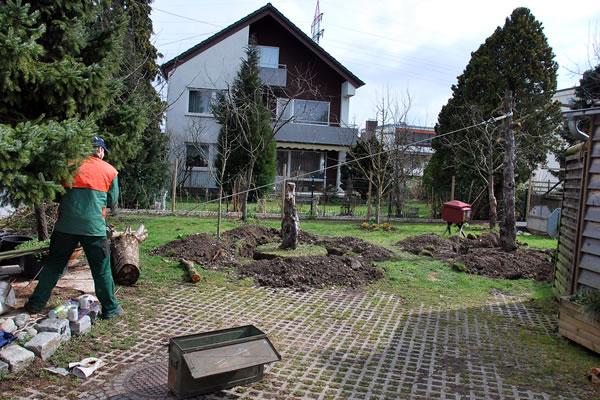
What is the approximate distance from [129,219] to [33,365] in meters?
10.1

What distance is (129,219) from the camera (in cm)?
1355

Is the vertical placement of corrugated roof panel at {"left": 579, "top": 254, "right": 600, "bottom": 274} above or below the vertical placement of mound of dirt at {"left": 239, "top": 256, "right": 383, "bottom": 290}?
above

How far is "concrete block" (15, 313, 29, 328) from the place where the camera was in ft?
14.4

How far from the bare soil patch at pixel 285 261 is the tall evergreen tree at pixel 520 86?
9.54 meters

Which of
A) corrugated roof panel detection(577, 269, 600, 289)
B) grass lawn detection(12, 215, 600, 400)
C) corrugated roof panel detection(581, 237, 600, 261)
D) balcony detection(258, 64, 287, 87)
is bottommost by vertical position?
grass lawn detection(12, 215, 600, 400)

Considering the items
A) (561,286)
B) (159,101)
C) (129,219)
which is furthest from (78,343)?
(159,101)

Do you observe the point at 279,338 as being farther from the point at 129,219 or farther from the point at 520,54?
the point at 520,54

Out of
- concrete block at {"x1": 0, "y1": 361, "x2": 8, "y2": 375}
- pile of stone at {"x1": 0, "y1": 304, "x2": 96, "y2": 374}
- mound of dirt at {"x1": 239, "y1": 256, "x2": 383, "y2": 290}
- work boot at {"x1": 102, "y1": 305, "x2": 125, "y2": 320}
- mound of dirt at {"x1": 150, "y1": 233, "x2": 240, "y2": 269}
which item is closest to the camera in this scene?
concrete block at {"x1": 0, "y1": 361, "x2": 8, "y2": 375}

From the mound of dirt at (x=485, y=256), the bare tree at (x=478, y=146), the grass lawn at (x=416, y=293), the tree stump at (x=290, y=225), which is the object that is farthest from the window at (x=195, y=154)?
the mound of dirt at (x=485, y=256)

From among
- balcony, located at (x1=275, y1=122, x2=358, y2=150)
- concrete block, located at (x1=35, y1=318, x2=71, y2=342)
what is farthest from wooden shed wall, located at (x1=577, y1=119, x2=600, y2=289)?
balcony, located at (x1=275, y1=122, x2=358, y2=150)

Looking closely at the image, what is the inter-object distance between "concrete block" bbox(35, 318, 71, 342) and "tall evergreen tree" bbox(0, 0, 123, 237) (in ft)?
3.81

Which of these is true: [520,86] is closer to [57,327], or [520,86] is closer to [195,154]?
[195,154]

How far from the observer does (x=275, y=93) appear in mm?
25797

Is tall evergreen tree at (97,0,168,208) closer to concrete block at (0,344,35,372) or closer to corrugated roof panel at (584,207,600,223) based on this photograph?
concrete block at (0,344,35,372)
